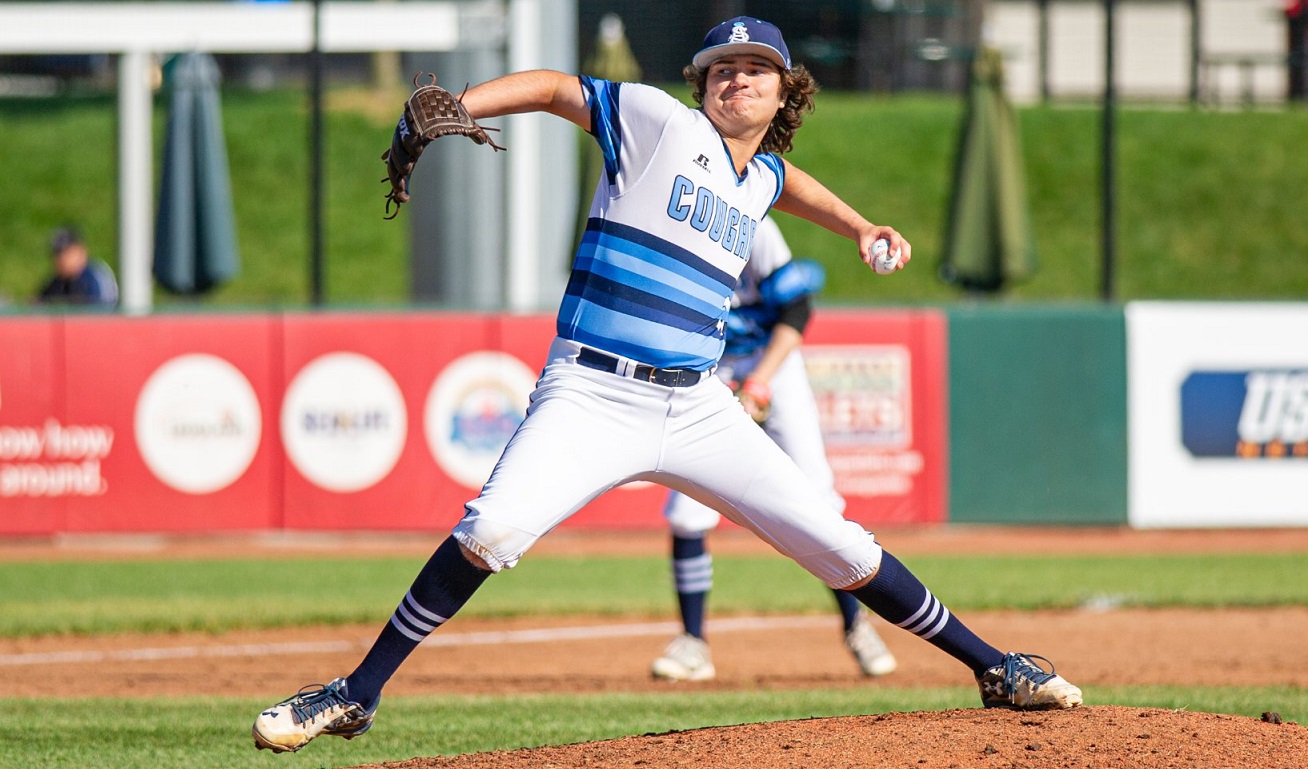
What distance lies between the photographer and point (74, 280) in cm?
1291

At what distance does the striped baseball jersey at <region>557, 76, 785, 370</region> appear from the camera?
4.02 m

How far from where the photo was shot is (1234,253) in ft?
78.2

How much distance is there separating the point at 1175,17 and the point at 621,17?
419 inches

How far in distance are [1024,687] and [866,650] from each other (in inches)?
94.4

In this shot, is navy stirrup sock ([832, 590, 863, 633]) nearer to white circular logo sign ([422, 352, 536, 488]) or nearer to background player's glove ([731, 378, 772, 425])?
background player's glove ([731, 378, 772, 425])

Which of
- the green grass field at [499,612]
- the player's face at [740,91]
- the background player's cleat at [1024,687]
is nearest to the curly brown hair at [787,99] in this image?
the player's face at [740,91]

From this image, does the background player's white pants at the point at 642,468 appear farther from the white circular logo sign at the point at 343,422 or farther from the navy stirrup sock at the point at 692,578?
the white circular logo sign at the point at 343,422

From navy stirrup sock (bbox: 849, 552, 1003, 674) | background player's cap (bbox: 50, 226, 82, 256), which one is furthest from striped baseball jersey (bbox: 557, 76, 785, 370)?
background player's cap (bbox: 50, 226, 82, 256)

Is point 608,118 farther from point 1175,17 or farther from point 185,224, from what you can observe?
point 1175,17

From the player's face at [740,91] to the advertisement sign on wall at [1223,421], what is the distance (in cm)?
858

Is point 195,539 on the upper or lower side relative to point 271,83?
lower

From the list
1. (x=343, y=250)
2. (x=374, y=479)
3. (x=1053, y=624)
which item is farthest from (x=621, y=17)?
(x=1053, y=624)

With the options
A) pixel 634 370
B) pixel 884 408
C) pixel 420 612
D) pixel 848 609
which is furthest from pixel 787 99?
pixel 884 408

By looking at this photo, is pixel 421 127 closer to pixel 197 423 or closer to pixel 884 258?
Result: pixel 884 258
